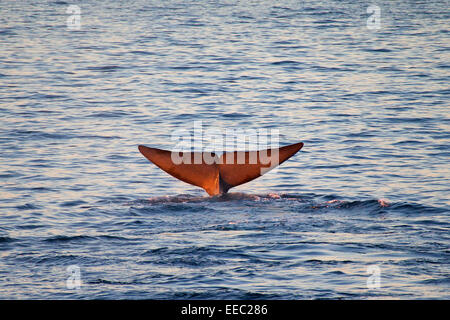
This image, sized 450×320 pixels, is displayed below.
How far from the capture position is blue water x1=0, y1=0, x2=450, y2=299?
10109 millimetres

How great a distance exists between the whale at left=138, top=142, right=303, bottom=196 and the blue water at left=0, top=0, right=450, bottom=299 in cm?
33

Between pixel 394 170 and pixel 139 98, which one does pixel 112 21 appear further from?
pixel 394 170

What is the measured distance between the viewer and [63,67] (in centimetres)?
2884

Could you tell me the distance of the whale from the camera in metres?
13.0

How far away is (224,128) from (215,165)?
7120mm

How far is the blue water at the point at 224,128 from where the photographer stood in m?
10.1

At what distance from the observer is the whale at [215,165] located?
1304cm

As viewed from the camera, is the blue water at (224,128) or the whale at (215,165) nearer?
the blue water at (224,128)

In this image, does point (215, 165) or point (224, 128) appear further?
point (224, 128)

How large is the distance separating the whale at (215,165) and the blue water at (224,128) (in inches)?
13.0

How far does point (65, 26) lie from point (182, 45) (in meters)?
7.10

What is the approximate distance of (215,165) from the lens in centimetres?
1333

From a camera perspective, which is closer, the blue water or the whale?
the blue water
